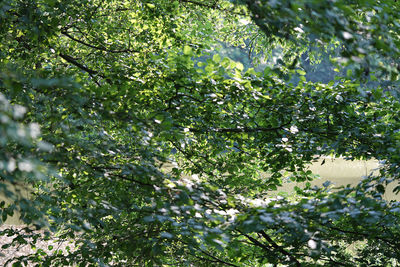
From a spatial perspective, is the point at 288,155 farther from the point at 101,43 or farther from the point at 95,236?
the point at 101,43

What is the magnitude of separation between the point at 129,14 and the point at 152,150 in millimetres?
4505

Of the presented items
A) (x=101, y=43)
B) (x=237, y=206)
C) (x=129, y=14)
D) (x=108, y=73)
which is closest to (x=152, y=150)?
(x=237, y=206)

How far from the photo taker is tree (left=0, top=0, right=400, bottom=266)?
2.47m

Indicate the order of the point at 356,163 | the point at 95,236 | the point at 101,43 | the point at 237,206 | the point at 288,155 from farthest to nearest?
1. the point at 356,163
2. the point at 101,43
3. the point at 288,155
4. the point at 95,236
5. the point at 237,206

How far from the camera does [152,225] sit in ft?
11.6

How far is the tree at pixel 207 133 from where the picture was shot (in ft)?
8.09

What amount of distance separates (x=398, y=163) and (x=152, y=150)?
78.6 inches

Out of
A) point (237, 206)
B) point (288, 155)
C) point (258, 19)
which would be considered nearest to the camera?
point (258, 19)

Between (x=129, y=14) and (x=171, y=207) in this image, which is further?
(x=129, y=14)

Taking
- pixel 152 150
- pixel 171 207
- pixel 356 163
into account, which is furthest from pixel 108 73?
pixel 356 163

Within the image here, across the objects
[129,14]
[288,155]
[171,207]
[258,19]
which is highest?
[129,14]

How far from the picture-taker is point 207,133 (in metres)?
4.77

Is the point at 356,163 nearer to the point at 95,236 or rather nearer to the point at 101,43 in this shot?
the point at 101,43

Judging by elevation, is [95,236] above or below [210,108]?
below
